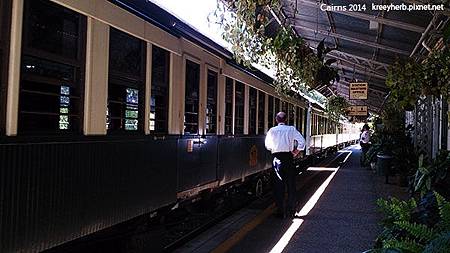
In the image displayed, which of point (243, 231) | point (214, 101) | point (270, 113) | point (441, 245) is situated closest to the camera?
point (441, 245)

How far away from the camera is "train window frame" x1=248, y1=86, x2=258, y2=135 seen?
30.7ft

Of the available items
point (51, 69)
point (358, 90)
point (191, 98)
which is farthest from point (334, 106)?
point (51, 69)

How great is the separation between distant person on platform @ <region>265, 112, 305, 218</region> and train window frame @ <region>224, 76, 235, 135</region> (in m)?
Result: 0.71

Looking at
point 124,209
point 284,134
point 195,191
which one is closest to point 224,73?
point 284,134

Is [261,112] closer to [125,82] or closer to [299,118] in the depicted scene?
[299,118]

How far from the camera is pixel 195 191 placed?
6277 millimetres

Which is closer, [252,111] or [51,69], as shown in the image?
[51,69]

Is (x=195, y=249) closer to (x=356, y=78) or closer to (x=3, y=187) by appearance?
(x=3, y=187)

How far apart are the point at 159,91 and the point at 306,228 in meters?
2.88

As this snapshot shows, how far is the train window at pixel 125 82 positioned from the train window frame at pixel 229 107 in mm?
3024

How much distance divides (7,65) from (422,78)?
593cm

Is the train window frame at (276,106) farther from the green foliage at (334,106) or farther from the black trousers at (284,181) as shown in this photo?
the green foliage at (334,106)

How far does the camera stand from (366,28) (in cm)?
1032

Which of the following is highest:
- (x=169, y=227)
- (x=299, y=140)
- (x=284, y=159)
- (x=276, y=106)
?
(x=276, y=106)
